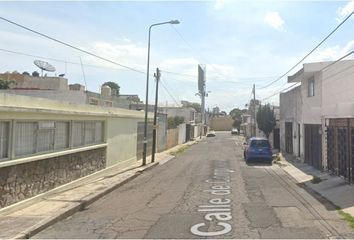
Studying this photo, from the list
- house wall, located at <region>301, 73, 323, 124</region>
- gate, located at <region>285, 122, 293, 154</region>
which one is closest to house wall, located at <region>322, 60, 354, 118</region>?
house wall, located at <region>301, 73, 323, 124</region>

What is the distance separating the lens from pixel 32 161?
13.6 meters

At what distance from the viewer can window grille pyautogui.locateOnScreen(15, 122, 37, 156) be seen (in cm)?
1295

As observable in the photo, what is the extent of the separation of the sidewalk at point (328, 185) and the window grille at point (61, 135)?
911 centimetres

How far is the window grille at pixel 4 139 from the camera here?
12.0 m

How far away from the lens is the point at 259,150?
102 feet

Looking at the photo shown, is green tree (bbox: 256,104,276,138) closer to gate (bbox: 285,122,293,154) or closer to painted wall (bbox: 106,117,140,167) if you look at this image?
gate (bbox: 285,122,293,154)

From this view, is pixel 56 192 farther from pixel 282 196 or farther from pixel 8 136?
pixel 282 196

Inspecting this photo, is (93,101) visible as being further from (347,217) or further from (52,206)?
(347,217)

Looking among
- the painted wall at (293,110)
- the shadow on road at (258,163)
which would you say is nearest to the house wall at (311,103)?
the painted wall at (293,110)

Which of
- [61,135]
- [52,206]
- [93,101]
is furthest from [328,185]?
[93,101]

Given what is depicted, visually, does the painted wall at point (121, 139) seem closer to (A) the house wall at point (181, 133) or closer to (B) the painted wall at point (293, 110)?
(B) the painted wall at point (293, 110)

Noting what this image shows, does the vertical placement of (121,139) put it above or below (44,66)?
below

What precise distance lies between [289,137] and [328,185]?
1922 cm

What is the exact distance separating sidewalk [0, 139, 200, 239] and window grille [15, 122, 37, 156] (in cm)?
144
